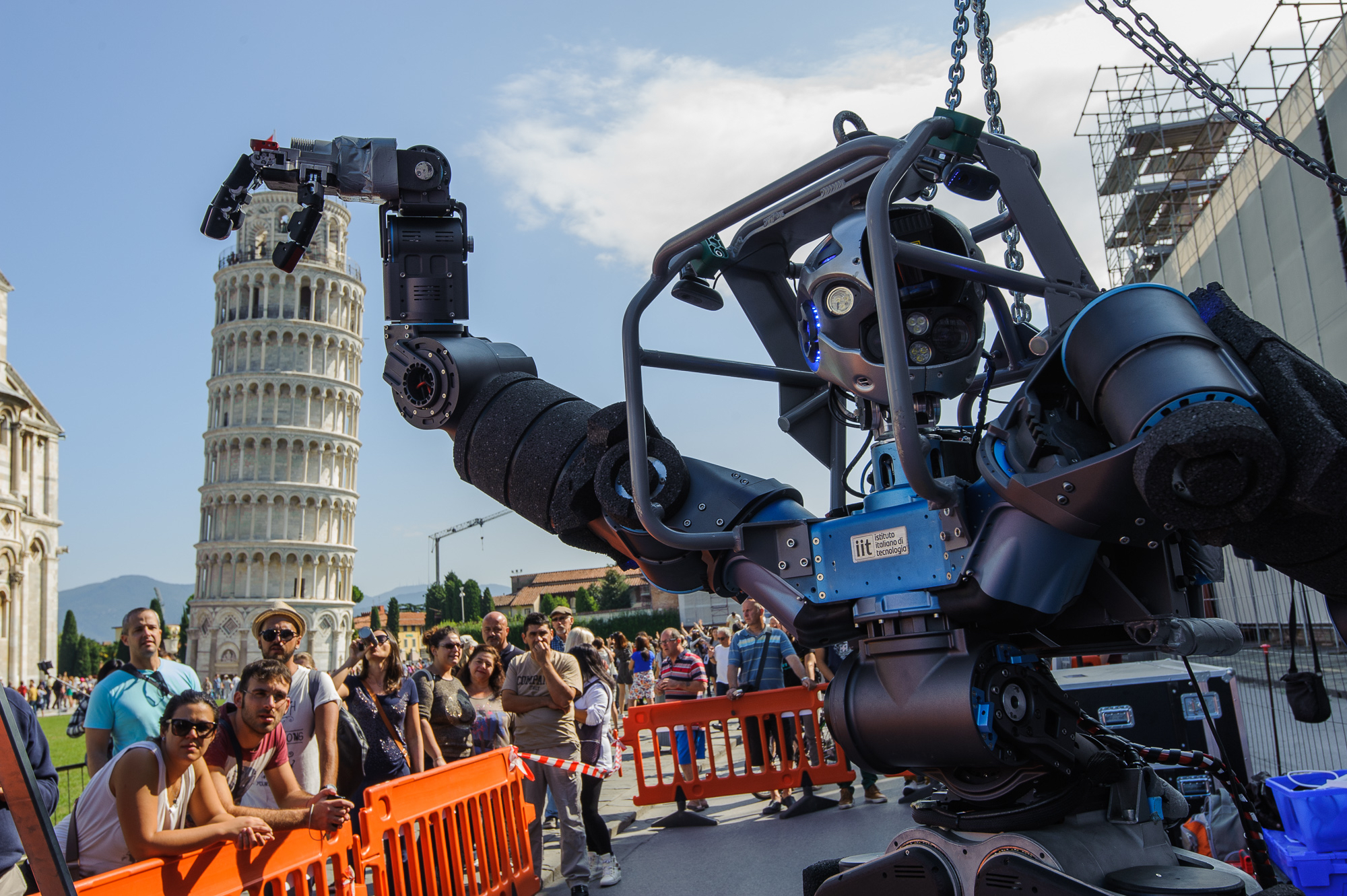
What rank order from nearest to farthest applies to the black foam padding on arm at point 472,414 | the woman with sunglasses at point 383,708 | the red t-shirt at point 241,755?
the black foam padding on arm at point 472,414 → the red t-shirt at point 241,755 → the woman with sunglasses at point 383,708

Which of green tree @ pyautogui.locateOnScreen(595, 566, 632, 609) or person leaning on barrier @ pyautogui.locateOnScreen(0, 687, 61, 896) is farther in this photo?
green tree @ pyautogui.locateOnScreen(595, 566, 632, 609)

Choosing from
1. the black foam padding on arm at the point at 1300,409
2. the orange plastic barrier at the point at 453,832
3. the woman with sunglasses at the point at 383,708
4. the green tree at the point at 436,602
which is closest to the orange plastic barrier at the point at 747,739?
the orange plastic barrier at the point at 453,832

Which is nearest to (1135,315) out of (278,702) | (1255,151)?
(278,702)

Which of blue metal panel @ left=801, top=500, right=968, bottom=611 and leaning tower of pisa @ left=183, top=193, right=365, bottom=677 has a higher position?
leaning tower of pisa @ left=183, top=193, right=365, bottom=677

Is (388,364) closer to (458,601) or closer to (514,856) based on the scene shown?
(514,856)

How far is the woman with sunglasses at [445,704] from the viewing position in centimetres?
707

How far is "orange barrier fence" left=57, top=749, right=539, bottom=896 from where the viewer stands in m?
3.94

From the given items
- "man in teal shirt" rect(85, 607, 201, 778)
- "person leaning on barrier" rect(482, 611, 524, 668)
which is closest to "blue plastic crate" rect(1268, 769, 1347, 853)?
"man in teal shirt" rect(85, 607, 201, 778)

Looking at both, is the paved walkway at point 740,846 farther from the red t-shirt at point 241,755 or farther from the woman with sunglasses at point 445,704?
the red t-shirt at point 241,755

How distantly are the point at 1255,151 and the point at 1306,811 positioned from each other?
21.7 metres

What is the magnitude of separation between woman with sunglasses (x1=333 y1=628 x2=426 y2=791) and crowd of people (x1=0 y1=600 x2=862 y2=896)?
0.4 inches

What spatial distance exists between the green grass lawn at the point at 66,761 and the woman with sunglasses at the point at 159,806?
147 centimetres

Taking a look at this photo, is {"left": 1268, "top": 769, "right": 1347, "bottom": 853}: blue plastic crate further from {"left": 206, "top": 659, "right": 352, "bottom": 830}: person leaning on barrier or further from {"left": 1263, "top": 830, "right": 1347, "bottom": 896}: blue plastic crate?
{"left": 206, "top": 659, "right": 352, "bottom": 830}: person leaning on barrier

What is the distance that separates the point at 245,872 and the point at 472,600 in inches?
4046
